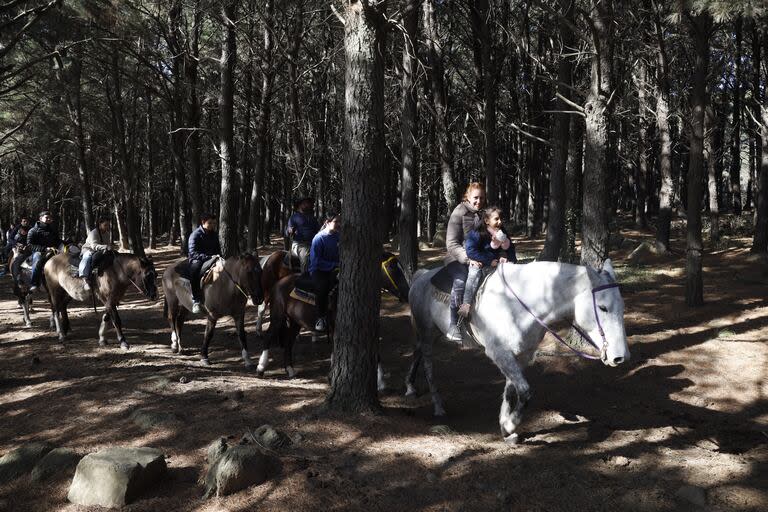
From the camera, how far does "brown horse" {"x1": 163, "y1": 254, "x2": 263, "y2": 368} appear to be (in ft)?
30.4

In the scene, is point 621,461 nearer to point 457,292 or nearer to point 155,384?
point 457,292

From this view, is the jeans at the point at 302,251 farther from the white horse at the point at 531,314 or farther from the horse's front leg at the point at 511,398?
the horse's front leg at the point at 511,398

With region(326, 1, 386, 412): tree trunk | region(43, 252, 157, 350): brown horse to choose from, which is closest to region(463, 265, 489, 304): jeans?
region(326, 1, 386, 412): tree trunk

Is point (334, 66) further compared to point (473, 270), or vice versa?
point (334, 66)

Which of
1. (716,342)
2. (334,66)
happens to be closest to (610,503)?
(716,342)

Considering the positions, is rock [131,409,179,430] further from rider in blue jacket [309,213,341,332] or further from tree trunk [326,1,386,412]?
rider in blue jacket [309,213,341,332]

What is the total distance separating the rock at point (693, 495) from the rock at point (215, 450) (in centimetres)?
418

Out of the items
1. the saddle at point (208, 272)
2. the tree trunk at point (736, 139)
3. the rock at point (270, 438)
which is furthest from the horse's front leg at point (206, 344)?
the tree trunk at point (736, 139)

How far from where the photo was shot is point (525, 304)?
6078mm

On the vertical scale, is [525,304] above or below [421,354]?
above

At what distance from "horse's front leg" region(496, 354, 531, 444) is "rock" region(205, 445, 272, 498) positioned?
2666 millimetres

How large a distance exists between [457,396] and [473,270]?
7.29 ft

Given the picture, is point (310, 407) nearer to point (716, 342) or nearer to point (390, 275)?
point (390, 275)

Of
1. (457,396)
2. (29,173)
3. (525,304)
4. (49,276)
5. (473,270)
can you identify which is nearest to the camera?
(525,304)
